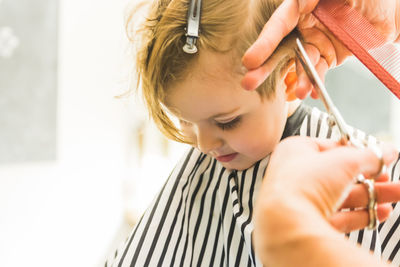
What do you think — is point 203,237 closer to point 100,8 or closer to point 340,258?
point 340,258

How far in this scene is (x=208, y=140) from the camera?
0.86 m

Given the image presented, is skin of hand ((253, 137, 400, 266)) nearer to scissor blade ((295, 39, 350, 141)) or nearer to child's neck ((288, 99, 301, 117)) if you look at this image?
scissor blade ((295, 39, 350, 141))

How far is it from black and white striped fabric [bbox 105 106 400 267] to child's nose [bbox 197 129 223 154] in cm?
14

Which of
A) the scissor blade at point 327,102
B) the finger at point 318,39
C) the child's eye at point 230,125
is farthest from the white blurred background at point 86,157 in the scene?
the scissor blade at point 327,102

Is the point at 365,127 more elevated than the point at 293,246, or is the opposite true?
the point at 293,246

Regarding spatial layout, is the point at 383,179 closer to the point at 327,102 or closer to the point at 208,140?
the point at 327,102

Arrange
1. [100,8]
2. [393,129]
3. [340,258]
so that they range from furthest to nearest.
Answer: [393,129] < [100,8] < [340,258]

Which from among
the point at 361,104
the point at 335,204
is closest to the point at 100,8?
the point at 361,104

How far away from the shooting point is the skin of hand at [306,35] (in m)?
0.64

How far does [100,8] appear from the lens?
7.85ft

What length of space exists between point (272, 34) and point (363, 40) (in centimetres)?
15

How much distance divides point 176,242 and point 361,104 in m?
2.06

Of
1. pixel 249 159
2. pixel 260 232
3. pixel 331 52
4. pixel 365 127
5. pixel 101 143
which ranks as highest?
pixel 331 52

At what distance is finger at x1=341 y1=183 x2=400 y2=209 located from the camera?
1.49 feet
